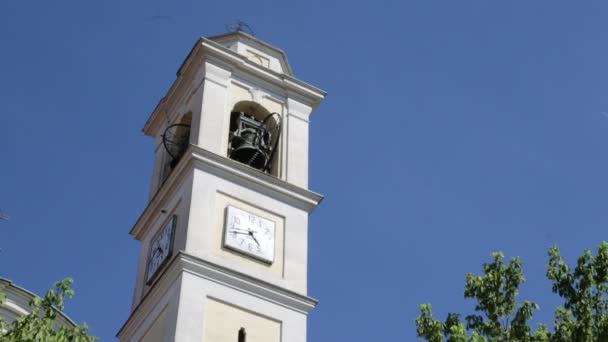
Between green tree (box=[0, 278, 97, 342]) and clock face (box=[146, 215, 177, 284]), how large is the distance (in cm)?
1041

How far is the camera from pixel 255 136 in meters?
28.3

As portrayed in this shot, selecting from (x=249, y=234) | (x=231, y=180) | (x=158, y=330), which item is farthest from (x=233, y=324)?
(x=231, y=180)

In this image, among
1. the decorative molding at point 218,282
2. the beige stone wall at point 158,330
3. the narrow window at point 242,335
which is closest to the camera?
the narrow window at point 242,335

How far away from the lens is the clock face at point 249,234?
24.9 m

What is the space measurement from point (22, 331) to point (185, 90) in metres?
16.2

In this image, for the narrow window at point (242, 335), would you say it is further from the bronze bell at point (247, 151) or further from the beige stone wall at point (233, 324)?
the bronze bell at point (247, 151)

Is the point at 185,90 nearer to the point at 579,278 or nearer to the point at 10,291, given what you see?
the point at 10,291

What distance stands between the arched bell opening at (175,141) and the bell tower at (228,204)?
29 millimetres

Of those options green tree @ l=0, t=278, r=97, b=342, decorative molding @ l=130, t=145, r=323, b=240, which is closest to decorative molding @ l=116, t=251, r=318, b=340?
decorative molding @ l=130, t=145, r=323, b=240

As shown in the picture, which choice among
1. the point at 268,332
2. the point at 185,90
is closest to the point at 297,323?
the point at 268,332

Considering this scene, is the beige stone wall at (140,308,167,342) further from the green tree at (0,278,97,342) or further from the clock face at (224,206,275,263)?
the green tree at (0,278,97,342)

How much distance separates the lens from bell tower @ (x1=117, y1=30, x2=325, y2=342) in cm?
2377

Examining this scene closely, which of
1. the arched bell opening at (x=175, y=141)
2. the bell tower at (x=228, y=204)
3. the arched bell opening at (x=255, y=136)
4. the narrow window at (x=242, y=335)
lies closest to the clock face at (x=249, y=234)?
the bell tower at (x=228, y=204)

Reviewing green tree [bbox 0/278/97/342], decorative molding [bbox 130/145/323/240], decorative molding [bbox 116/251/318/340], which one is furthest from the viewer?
decorative molding [bbox 130/145/323/240]
